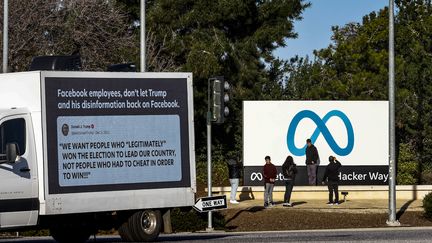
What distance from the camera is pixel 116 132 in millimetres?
20328

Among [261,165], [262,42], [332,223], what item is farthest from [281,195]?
[262,42]

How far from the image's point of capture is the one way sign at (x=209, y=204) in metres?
22.3

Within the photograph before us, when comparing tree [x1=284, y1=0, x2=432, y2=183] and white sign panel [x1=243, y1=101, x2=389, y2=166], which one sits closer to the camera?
white sign panel [x1=243, y1=101, x2=389, y2=166]

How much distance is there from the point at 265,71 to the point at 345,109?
10.6 m

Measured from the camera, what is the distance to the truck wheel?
21.1 m

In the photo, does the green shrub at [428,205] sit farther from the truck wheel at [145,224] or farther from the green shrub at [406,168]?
the truck wheel at [145,224]

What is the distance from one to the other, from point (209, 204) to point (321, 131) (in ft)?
68.4

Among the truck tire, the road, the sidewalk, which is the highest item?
the truck tire

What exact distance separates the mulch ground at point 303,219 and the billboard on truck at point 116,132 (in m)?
13.0

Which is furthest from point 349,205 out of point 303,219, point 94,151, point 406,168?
point 94,151

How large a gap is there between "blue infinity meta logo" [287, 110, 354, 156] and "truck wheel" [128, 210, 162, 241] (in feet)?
71.0

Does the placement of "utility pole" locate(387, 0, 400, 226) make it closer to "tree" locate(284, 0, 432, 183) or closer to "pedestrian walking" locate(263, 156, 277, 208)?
"pedestrian walking" locate(263, 156, 277, 208)

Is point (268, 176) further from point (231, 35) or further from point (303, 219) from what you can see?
point (231, 35)

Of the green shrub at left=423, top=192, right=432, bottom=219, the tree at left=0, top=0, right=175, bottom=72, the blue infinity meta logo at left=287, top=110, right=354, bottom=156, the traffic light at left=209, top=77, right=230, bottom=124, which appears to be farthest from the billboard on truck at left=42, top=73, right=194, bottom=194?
the blue infinity meta logo at left=287, top=110, right=354, bottom=156
